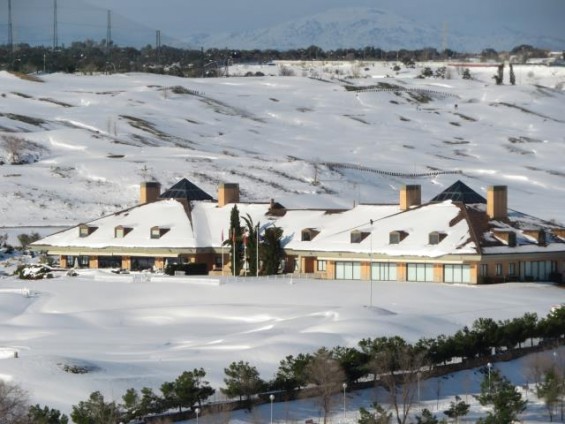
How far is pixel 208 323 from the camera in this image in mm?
67625

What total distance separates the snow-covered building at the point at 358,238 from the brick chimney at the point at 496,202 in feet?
0.16

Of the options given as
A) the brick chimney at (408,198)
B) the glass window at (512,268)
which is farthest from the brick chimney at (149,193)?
the glass window at (512,268)

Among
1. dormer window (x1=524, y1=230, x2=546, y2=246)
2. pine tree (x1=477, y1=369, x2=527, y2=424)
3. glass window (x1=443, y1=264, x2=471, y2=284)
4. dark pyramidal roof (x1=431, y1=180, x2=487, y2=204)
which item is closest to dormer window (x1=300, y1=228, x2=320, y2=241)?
dark pyramidal roof (x1=431, y1=180, x2=487, y2=204)

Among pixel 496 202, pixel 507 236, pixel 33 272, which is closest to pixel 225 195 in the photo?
pixel 33 272

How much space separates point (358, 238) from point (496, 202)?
681 cm

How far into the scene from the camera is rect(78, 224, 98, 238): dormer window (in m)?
87.9

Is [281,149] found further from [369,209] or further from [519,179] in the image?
[369,209]

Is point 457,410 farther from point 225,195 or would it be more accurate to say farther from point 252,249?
point 225,195

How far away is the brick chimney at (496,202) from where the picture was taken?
80500mm

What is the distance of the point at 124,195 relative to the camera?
12556cm

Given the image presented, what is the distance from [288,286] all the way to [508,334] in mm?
16299

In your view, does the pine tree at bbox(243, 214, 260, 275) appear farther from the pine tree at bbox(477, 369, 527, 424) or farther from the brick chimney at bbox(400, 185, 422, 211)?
the pine tree at bbox(477, 369, 527, 424)

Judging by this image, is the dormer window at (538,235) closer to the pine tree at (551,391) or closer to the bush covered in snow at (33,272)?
the bush covered in snow at (33,272)

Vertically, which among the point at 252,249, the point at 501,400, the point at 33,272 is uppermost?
the point at 252,249
